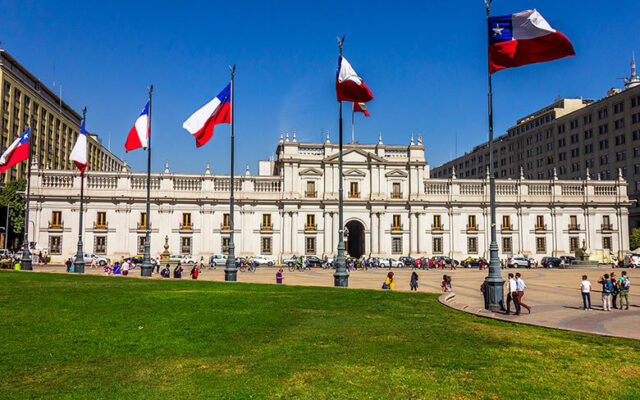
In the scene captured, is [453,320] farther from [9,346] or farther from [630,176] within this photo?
[630,176]

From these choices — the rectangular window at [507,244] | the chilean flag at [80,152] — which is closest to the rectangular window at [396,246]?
the rectangular window at [507,244]

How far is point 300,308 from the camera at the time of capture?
18.6 metres

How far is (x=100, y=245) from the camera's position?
6391 centimetres

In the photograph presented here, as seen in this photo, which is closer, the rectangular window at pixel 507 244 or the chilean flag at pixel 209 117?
the chilean flag at pixel 209 117

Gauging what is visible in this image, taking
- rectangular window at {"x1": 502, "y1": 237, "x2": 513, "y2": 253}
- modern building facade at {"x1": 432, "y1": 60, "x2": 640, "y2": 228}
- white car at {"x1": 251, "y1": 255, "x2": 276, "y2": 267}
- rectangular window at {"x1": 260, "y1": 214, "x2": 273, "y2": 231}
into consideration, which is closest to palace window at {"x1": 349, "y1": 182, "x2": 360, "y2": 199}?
rectangular window at {"x1": 260, "y1": 214, "x2": 273, "y2": 231}

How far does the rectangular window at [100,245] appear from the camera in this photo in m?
63.7

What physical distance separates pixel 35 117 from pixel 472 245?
250ft

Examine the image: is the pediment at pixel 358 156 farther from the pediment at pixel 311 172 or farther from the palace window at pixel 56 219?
the palace window at pixel 56 219

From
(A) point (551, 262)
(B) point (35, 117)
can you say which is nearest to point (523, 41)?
(A) point (551, 262)

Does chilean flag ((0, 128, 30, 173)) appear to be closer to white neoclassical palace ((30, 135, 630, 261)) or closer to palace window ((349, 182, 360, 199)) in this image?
white neoclassical palace ((30, 135, 630, 261))

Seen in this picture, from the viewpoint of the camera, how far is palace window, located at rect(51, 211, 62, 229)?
62.7m

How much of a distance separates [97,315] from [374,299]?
1100cm

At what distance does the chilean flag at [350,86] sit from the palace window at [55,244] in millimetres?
51132

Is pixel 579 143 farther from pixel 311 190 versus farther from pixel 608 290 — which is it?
pixel 608 290
